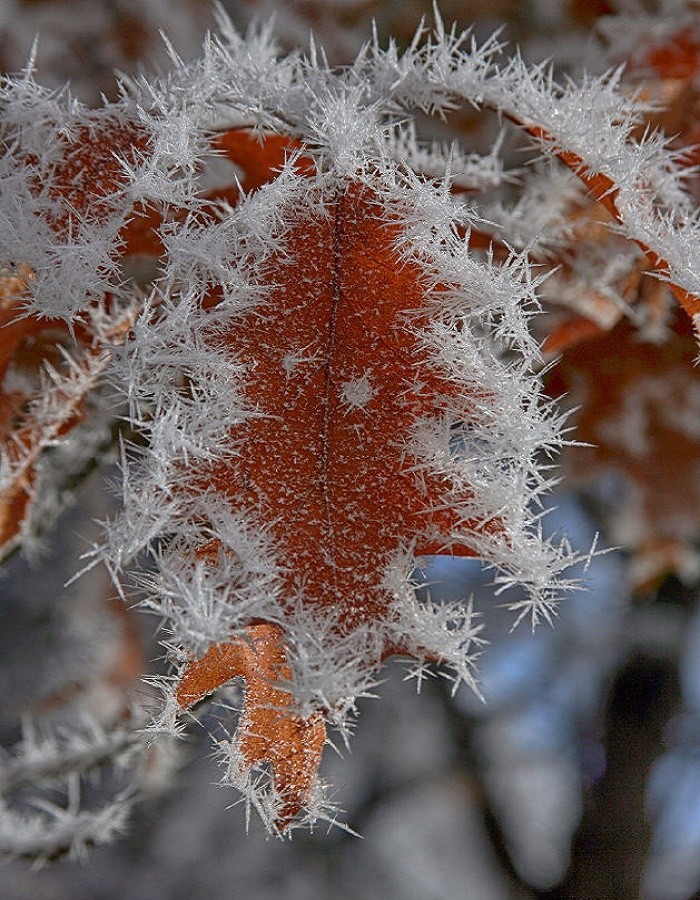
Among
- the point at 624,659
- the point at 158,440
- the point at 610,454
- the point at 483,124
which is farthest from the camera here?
the point at 624,659

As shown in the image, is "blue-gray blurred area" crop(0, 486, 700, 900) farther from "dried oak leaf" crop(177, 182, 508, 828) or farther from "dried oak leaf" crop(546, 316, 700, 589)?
"dried oak leaf" crop(177, 182, 508, 828)

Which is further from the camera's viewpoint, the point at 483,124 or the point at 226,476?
the point at 483,124

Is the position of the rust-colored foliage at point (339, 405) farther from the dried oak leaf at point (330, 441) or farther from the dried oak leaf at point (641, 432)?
the dried oak leaf at point (641, 432)

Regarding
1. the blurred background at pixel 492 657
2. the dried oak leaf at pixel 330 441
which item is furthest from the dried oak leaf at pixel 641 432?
the dried oak leaf at pixel 330 441

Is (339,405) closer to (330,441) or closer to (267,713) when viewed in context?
(330,441)

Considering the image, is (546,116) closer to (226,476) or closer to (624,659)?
(226,476)

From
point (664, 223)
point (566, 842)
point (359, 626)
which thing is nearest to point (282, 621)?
point (359, 626)
